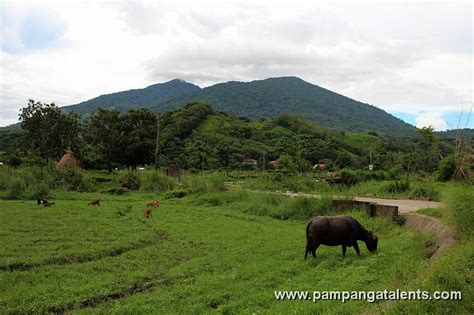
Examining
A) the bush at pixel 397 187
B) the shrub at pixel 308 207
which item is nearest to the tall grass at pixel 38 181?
the shrub at pixel 308 207

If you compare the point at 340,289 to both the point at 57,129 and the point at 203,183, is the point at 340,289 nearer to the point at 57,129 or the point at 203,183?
the point at 203,183

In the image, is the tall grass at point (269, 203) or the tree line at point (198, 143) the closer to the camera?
the tall grass at point (269, 203)

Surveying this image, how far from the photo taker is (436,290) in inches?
277

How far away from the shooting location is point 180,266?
13.5 m

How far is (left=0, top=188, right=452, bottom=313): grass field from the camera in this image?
9.62 metres

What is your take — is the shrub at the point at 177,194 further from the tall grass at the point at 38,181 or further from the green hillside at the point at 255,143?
the green hillside at the point at 255,143

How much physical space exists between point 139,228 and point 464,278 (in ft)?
54.5

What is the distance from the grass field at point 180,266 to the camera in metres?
9.62

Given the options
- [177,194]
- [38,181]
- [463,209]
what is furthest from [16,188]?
[463,209]

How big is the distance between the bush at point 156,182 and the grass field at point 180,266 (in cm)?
2384

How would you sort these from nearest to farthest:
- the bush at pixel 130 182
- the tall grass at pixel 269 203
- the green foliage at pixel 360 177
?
the tall grass at pixel 269 203
the green foliage at pixel 360 177
the bush at pixel 130 182

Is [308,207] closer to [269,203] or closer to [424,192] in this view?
[269,203]

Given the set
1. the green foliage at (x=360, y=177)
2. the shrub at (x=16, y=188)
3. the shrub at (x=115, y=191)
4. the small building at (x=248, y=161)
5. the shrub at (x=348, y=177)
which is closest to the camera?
the shrub at (x=16, y=188)

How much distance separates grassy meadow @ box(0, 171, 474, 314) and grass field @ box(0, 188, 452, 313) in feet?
0.11
